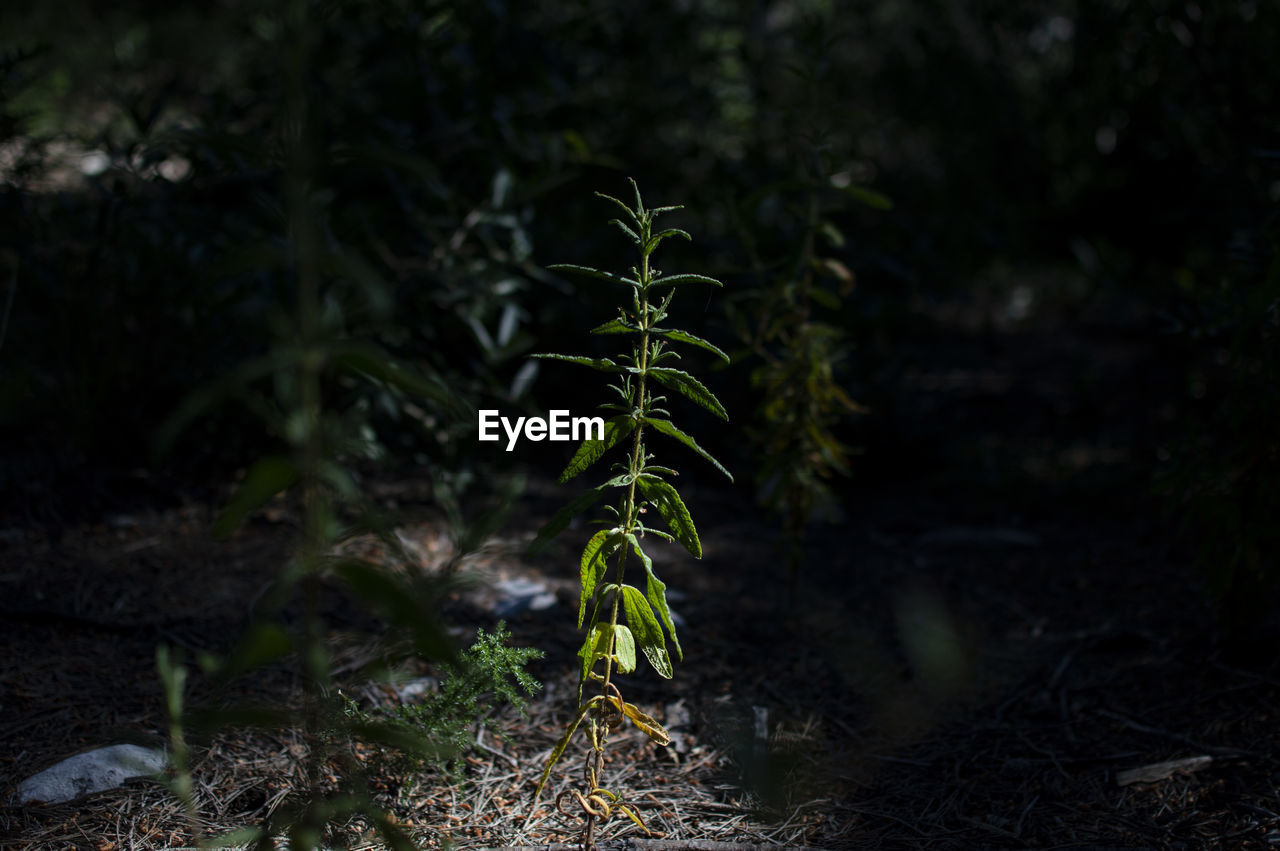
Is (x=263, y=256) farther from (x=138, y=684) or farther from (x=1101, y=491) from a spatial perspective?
(x=1101, y=491)

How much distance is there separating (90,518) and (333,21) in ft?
8.54

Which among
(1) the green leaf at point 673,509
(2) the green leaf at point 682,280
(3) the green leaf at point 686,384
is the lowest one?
(1) the green leaf at point 673,509

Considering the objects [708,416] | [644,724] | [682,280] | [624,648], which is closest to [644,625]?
[624,648]

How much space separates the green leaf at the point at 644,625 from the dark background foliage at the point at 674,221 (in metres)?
0.63

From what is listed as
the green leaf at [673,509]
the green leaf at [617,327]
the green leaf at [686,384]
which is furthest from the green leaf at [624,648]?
the green leaf at [617,327]

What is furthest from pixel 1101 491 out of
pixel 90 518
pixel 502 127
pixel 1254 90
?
pixel 90 518

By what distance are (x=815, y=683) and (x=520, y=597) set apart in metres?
0.89

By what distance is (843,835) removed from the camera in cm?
194

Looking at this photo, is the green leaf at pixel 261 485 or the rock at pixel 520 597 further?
the rock at pixel 520 597

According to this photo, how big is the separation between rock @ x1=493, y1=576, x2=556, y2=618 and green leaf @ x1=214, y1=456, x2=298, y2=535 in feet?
5.12

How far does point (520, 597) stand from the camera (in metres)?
2.79

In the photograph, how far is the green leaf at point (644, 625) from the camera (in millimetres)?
1636

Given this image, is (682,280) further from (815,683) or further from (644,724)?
(815,683)

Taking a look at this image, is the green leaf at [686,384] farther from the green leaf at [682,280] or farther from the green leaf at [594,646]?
the green leaf at [594,646]
